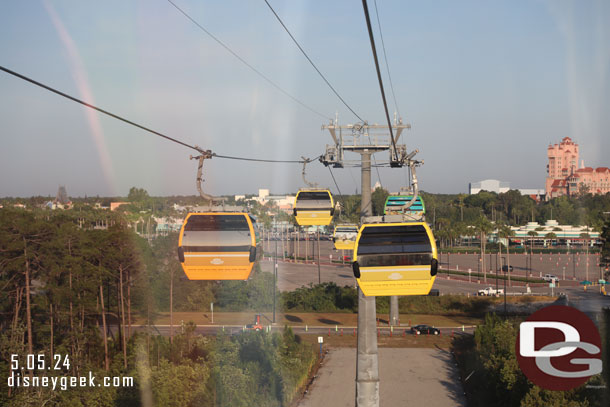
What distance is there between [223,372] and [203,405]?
7.24ft

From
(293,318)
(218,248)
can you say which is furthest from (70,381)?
(293,318)

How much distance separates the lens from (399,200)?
24.0 metres

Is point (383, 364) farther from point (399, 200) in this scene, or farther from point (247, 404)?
point (399, 200)

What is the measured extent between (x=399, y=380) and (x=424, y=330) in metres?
14.8

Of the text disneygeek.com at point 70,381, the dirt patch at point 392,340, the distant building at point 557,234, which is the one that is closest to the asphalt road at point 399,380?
the dirt patch at point 392,340

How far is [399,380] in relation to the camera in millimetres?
36375

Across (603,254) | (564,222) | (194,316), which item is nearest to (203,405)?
(194,316)

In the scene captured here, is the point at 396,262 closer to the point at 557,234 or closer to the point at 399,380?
the point at 399,380

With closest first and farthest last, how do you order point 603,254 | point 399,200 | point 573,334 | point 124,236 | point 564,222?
→ point 573,334, point 399,200, point 124,236, point 603,254, point 564,222

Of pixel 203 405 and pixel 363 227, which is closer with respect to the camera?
pixel 363 227

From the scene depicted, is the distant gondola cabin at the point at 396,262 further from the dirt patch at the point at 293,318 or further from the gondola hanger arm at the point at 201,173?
the dirt patch at the point at 293,318

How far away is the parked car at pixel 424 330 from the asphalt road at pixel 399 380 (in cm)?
557

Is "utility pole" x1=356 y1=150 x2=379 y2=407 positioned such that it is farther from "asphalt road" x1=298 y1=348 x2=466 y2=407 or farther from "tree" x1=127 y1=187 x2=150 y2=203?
"tree" x1=127 y1=187 x2=150 y2=203

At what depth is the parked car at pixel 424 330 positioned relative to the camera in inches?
1978
